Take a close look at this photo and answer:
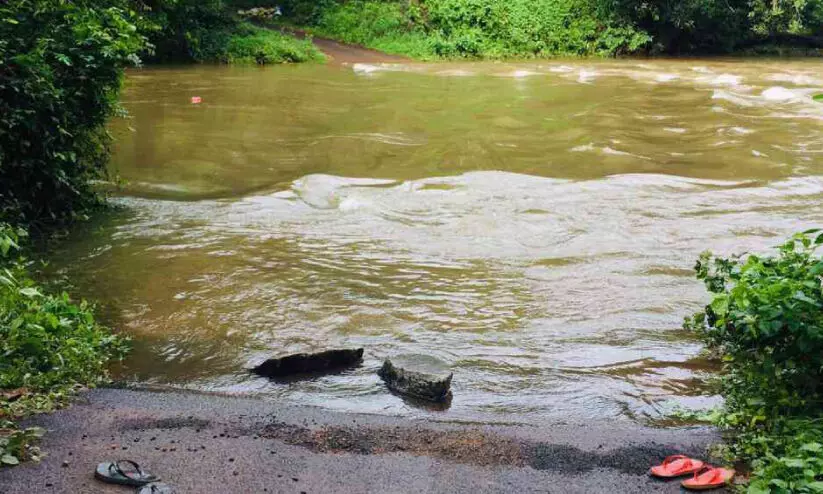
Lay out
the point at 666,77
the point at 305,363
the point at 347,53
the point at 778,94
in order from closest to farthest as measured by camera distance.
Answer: the point at 305,363, the point at 778,94, the point at 666,77, the point at 347,53

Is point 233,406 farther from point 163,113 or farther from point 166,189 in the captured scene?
point 163,113

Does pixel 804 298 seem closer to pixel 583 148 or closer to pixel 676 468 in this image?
pixel 676 468

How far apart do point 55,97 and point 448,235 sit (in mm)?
4396

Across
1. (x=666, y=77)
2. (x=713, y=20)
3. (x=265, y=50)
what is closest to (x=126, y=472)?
(x=666, y=77)

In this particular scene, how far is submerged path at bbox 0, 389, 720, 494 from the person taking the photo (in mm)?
4082

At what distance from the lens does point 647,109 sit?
1761 centimetres

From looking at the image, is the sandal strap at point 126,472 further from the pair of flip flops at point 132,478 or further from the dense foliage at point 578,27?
the dense foliage at point 578,27

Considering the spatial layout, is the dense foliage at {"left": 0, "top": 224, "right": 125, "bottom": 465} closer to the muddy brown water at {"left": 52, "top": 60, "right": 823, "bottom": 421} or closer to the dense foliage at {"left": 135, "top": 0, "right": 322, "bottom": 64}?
the muddy brown water at {"left": 52, "top": 60, "right": 823, "bottom": 421}

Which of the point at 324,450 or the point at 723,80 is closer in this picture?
the point at 324,450

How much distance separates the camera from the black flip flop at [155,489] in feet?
12.6

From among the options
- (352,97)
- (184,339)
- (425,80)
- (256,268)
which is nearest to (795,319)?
(184,339)

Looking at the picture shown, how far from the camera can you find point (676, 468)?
4258 millimetres

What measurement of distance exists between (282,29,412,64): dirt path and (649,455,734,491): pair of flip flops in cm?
2324

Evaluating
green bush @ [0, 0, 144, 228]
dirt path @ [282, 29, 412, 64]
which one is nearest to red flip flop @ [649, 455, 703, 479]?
green bush @ [0, 0, 144, 228]
